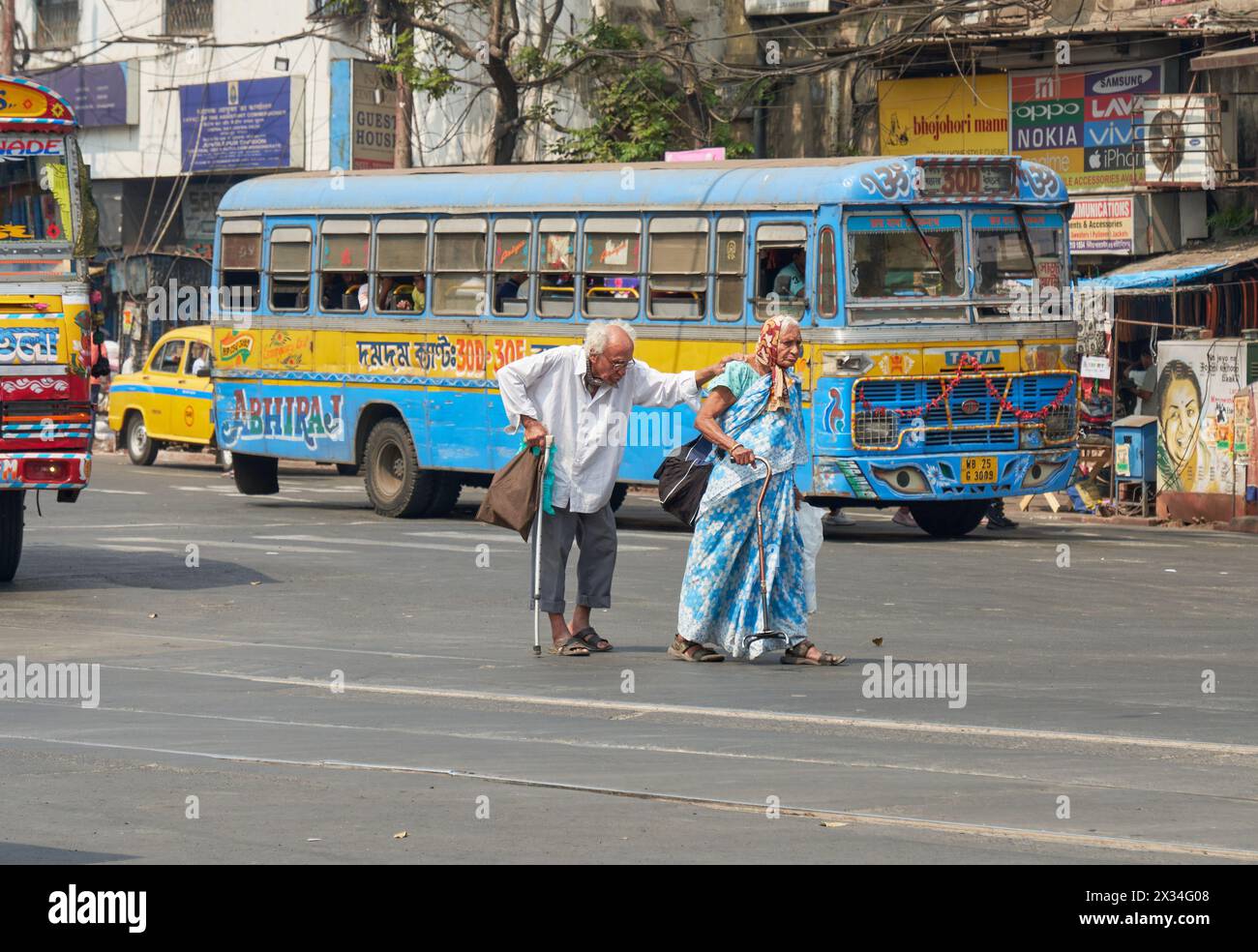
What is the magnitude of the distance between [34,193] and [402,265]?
704 centimetres

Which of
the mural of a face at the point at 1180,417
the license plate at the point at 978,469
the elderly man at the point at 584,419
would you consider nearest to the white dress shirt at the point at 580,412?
the elderly man at the point at 584,419

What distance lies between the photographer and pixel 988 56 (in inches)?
1070

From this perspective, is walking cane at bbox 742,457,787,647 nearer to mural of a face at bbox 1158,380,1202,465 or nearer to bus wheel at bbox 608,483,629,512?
bus wheel at bbox 608,483,629,512

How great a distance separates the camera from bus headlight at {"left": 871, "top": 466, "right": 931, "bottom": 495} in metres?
18.1

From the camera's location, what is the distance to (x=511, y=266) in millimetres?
20750

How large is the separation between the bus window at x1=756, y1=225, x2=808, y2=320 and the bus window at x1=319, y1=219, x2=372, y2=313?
5.01 m

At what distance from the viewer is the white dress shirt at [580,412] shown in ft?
36.7

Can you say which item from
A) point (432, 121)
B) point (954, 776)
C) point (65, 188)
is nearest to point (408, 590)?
point (65, 188)

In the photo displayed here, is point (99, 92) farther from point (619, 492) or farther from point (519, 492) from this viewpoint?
point (519, 492)

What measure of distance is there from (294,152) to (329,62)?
1.70 metres

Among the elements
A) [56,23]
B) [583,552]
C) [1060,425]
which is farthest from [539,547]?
[56,23]

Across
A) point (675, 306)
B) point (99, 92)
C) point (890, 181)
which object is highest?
point (99, 92)

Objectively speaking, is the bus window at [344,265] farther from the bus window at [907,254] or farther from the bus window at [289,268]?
the bus window at [907,254]

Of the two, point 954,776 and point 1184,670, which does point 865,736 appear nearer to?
point 954,776
